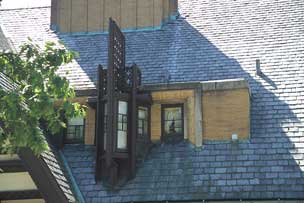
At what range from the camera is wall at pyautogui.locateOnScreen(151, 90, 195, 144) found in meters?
14.8

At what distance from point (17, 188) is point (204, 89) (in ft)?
15.6

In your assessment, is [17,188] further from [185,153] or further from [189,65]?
[189,65]

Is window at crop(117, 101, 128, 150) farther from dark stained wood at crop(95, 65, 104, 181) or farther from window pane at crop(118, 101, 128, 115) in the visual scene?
dark stained wood at crop(95, 65, 104, 181)

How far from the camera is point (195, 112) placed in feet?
48.6

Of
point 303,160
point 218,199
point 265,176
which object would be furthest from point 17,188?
point 303,160

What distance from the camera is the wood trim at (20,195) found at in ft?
45.2

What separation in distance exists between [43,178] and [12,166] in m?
1.15

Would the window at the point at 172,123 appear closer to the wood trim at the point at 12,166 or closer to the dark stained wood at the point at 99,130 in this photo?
the dark stained wood at the point at 99,130

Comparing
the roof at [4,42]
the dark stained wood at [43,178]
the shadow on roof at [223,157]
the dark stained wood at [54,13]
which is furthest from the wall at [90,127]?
the dark stained wood at [54,13]

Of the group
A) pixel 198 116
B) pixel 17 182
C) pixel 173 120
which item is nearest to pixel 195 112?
pixel 198 116

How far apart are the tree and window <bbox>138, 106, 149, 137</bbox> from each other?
5.04 m

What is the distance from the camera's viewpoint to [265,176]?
43.7 feet

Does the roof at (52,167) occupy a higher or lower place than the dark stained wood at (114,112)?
lower

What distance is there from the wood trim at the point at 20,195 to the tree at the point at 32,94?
13.0ft
